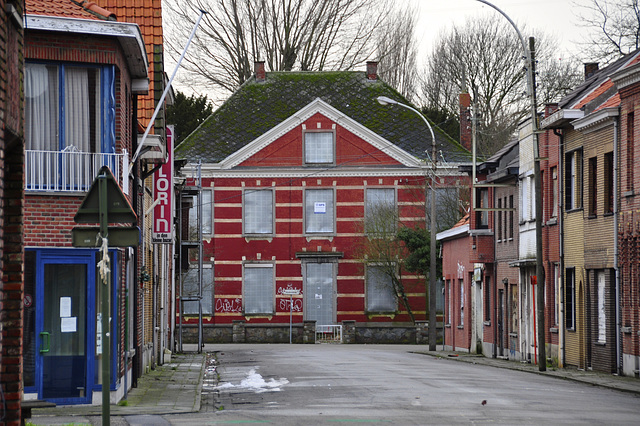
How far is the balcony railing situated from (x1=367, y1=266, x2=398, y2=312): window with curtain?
37036 millimetres

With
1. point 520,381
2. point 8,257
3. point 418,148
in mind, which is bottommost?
point 520,381

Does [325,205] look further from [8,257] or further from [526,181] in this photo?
[8,257]

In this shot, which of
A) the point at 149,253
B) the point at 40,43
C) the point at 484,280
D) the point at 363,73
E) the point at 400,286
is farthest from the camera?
the point at 363,73

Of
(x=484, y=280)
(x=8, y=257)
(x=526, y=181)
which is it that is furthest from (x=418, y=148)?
(x=8, y=257)

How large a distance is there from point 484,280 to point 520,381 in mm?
17262

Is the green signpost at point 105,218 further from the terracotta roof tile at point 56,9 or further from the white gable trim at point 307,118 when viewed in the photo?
the white gable trim at point 307,118

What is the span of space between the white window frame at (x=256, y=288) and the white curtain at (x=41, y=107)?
36934mm

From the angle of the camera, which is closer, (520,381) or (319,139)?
(520,381)

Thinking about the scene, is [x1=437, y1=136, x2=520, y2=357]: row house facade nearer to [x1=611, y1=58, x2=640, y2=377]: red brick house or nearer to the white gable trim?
[x1=611, y1=58, x2=640, y2=377]: red brick house

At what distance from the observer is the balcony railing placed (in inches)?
682

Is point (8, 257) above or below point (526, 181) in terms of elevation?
below

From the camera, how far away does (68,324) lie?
17.5 m

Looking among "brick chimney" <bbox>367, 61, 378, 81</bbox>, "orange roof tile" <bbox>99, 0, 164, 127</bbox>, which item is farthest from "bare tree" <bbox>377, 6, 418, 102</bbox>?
"orange roof tile" <bbox>99, 0, 164, 127</bbox>

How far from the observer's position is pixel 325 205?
5444 cm
